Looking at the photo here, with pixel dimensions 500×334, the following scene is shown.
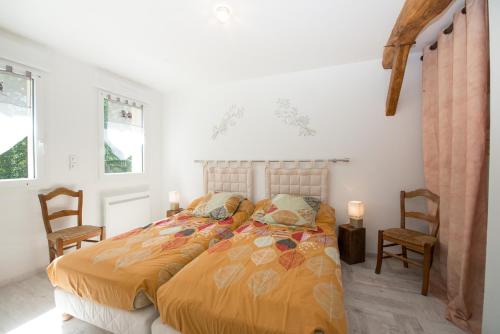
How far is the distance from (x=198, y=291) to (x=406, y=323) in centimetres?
164

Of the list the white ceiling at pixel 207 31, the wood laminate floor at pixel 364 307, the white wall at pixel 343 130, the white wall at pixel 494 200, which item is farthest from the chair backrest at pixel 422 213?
the white ceiling at pixel 207 31

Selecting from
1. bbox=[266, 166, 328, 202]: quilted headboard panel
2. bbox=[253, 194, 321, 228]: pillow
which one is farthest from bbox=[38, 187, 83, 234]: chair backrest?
bbox=[266, 166, 328, 202]: quilted headboard panel

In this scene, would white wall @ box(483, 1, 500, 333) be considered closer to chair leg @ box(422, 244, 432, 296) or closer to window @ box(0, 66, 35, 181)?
chair leg @ box(422, 244, 432, 296)

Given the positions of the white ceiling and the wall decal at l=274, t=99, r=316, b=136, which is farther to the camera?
the wall decal at l=274, t=99, r=316, b=136

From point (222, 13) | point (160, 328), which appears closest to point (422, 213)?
point (160, 328)

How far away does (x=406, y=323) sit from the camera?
66.1 inches

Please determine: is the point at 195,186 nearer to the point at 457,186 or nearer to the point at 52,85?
the point at 52,85

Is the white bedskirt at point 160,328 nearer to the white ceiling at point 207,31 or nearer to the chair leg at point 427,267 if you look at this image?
the chair leg at point 427,267

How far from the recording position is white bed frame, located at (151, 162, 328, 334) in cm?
301

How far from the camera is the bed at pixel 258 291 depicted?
3.63 ft

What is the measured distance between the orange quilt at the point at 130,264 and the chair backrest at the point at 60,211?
89 centimetres

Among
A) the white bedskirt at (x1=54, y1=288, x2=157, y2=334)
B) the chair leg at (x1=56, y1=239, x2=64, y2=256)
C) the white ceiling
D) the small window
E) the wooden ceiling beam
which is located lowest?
the white bedskirt at (x1=54, y1=288, x2=157, y2=334)

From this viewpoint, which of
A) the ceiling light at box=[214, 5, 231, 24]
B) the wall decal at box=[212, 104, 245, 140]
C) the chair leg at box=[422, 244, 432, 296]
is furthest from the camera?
the wall decal at box=[212, 104, 245, 140]

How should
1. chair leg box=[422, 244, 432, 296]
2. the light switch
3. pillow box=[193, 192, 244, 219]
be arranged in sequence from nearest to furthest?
1. chair leg box=[422, 244, 432, 296]
2. the light switch
3. pillow box=[193, 192, 244, 219]
